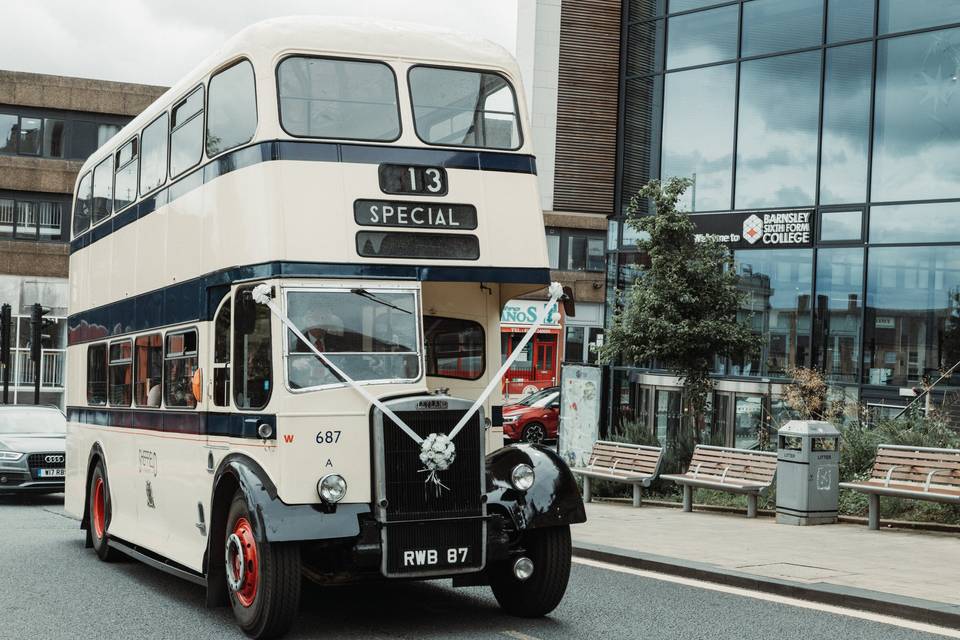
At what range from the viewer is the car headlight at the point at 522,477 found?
8188 millimetres

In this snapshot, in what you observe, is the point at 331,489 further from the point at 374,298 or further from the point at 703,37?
the point at 703,37

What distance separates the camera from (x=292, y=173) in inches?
317

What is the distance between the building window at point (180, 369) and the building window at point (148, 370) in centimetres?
21

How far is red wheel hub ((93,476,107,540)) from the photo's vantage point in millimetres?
12164

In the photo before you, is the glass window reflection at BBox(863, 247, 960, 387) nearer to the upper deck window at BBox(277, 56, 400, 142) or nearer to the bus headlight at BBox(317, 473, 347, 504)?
the upper deck window at BBox(277, 56, 400, 142)

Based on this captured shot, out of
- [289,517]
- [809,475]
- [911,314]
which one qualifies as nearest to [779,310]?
[911,314]

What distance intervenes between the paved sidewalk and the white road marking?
0.18 m

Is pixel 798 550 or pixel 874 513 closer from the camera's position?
pixel 798 550

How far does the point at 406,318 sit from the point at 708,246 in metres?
12.6

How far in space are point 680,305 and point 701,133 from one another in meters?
6.21

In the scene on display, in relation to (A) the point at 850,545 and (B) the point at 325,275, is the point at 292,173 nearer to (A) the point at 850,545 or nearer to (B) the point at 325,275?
(B) the point at 325,275

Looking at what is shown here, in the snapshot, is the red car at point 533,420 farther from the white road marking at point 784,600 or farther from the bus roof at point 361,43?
the bus roof at point 361,43

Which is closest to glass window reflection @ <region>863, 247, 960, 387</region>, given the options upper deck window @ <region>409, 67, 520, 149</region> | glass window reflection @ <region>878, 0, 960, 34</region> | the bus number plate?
glass window reflection @ <region>878, 0, 960, 34</region>

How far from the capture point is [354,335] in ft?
26.2
